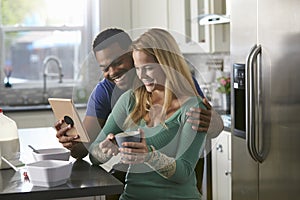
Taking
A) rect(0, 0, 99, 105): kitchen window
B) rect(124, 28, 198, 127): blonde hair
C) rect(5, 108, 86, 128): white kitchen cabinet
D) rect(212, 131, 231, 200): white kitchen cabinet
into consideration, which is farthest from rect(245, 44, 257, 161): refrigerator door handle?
rect(0, 0, 99, 105): kitchen window

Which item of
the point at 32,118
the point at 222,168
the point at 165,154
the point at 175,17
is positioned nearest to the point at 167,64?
the point at 165,154

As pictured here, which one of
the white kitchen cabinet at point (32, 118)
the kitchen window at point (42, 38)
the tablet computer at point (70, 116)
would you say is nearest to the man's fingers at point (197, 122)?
the tablet computer at point (70, 116)

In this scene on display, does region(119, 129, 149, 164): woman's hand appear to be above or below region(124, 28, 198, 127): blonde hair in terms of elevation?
below

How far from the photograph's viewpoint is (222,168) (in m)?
3.87

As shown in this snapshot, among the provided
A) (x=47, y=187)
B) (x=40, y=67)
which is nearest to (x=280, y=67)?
(x=47, y=187)

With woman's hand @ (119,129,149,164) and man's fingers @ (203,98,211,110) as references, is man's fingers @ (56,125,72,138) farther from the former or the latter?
man's fingers @ (203,98,211,110)

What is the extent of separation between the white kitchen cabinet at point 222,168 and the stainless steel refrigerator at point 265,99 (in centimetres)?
76

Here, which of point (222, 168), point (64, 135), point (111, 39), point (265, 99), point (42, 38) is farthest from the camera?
point (42, 38)

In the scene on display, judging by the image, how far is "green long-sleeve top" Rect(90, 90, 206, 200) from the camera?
6.02ft

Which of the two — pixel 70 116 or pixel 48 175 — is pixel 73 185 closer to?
pixel 48 175

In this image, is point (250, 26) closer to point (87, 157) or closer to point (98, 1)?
point (87, 157)

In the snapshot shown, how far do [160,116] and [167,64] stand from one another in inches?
6.9

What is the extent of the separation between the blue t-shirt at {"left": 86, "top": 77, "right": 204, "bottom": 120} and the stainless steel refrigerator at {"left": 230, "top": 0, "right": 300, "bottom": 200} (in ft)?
2.62

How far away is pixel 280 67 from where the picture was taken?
244 centimetres
